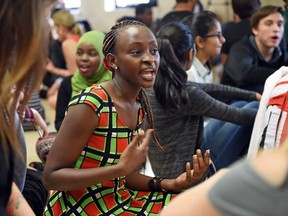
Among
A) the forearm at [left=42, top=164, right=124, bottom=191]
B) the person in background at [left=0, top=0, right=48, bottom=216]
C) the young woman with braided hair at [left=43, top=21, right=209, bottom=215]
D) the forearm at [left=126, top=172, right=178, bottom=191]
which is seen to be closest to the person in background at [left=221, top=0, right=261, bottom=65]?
the young woman with braided hair at [left=43, top=21, right=209, bottom=215]

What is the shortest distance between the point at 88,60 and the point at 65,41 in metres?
1.79

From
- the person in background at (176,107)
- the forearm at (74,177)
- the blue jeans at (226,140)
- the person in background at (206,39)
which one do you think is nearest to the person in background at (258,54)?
→ the person in background at (206,39)

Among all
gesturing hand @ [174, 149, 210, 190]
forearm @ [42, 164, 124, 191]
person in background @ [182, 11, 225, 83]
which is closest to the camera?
forearm @ [42, 164, 124, 191]

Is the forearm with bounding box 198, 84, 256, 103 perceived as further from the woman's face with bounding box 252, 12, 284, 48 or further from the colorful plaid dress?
the colorful plaid dress

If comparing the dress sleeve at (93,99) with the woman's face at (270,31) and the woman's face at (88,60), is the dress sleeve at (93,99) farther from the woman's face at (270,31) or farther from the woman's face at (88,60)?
the woman's face at (270,31)

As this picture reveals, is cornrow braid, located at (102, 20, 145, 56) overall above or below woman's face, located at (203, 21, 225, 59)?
above

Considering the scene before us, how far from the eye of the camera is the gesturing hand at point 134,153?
1619mm

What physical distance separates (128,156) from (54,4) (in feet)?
1.77

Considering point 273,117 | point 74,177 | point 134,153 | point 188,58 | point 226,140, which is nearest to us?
point 134,153

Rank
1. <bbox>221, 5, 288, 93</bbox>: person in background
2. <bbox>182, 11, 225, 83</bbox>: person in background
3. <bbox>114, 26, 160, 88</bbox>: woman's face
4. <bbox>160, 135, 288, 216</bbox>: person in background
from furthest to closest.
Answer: <bbox>221, 5, 288, 93</bbox>: person in background, <bbox>182, 11, 225, 83</bbox>: person in background, <bbox>114, 26, 160, 88</bbox>: woman's face, <bbox>160, 135, 288, 216</bbox>: person in background

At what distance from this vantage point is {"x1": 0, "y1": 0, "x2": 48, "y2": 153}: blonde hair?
4.07 feet

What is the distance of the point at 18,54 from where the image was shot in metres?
1.27

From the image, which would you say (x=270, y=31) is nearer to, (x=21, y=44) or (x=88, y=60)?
(x=88, y=60)

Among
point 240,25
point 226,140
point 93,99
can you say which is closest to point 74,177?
point 93,99
